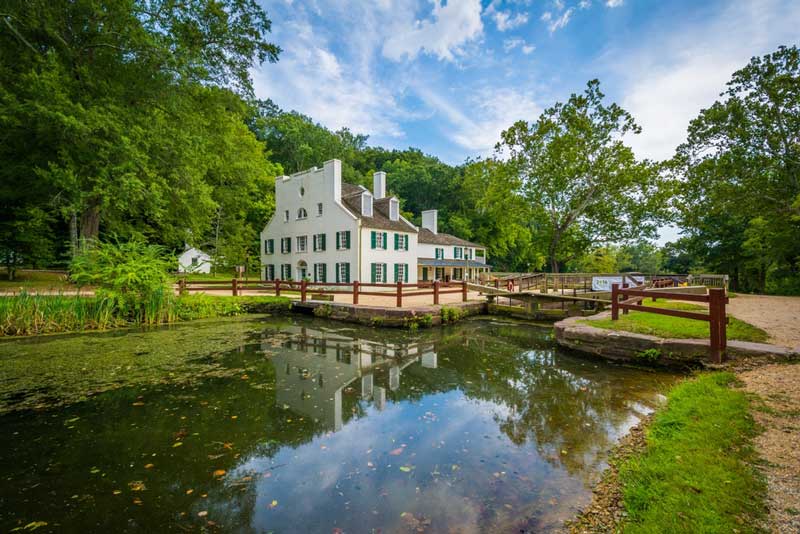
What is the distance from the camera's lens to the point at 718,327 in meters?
5.48

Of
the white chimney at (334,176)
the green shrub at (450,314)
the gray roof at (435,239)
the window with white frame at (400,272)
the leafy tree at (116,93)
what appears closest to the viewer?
the green shrub at (450,314)

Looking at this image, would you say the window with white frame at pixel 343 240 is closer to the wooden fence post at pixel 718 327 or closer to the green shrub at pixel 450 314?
the green shrub at pixel 450 314

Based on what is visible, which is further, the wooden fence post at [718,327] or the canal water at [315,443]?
the wooden fence post at [718,327]

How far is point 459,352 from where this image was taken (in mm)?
8008

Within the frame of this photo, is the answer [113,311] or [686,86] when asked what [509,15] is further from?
[113,311]

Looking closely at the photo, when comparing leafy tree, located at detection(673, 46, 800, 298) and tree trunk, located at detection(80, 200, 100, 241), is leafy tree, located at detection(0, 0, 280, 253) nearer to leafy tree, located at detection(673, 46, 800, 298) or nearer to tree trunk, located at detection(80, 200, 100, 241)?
tree trunk, located at detection(80, 200, 100, 241)

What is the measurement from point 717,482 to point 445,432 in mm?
2375

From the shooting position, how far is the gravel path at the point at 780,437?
202 centimetres

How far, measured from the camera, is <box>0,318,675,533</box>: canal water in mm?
2553

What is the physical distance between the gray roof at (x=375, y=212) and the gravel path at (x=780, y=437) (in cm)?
1785

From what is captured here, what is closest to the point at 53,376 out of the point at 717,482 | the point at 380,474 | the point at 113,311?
the point at 113,311

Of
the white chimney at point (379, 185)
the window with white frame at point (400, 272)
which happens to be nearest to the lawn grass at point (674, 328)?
the window with white frame at point (400, 272)

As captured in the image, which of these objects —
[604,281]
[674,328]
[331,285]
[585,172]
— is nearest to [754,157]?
[585,172]

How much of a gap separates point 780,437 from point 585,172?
22390mm
